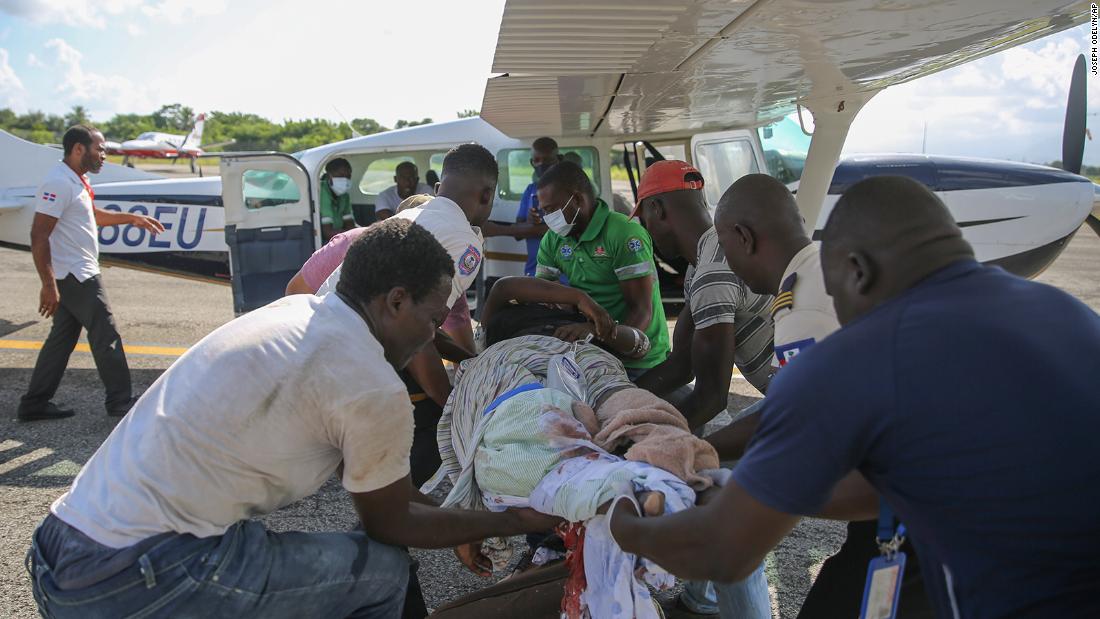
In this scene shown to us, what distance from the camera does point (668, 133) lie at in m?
7.37

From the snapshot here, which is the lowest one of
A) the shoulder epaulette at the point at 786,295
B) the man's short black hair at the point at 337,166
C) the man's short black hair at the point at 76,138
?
the shoulder epaulette at the point at 786,295

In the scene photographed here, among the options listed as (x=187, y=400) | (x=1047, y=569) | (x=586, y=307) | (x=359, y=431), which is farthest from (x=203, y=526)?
(x=586, y=307)

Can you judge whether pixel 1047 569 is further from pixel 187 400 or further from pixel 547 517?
pixel 187 400

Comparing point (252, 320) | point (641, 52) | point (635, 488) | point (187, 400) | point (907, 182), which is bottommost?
point (635, 488)

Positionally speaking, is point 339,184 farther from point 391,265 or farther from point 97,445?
point 391,265

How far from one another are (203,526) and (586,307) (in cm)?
189

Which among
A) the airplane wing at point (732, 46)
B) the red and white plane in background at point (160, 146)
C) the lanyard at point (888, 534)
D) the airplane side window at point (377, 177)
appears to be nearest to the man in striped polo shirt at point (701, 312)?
the airplane wing at point (732, 46)

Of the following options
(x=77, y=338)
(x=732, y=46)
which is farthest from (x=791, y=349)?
(x=77, y=338)

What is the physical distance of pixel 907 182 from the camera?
5.01 ft

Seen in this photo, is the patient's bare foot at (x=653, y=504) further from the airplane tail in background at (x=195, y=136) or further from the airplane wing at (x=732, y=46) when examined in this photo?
the airplane tail in background at (x=195, y=136)

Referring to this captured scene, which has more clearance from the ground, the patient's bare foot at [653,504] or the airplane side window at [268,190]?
the airplane side window at [268,190]

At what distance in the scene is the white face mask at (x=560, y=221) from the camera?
3.78 meters

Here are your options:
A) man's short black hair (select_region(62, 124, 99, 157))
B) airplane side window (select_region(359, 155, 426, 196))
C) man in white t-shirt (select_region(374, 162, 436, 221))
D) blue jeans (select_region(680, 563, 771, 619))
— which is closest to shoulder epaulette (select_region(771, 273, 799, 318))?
blue jeans (select_region(680, 563, 771, 619))

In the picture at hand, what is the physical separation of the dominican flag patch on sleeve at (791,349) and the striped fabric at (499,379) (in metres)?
0.68
